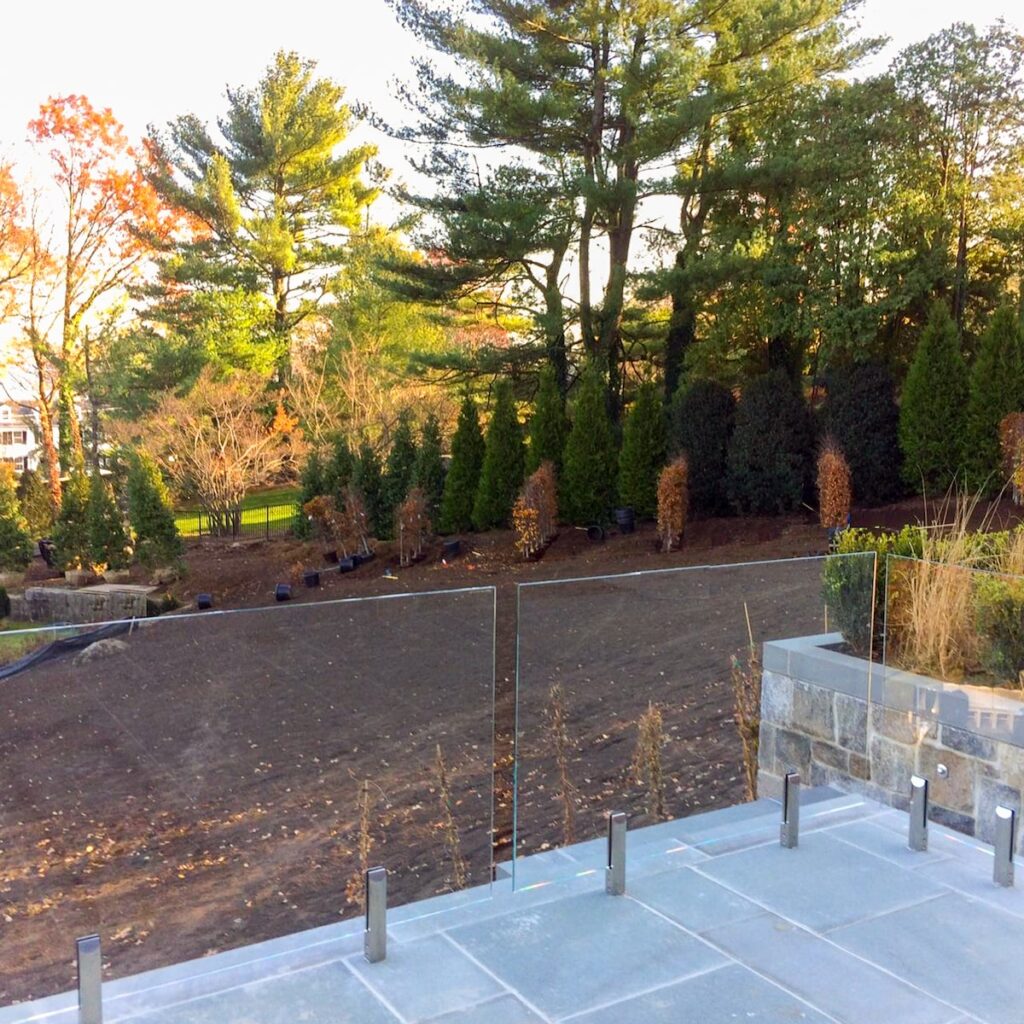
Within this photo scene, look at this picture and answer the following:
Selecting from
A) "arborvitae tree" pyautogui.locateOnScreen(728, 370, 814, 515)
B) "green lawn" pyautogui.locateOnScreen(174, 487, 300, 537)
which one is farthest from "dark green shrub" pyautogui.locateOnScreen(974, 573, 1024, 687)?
"green lawn" pyautogui.locateOnScreen(174, 487, 300, 537)

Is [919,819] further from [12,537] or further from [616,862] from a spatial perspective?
[12,537]

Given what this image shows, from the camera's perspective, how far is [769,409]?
1112 cm

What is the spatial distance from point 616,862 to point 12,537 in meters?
13.6

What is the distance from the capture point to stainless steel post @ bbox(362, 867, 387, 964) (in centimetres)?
215

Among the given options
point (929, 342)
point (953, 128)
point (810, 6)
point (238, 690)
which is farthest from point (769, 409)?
point (238, 690)

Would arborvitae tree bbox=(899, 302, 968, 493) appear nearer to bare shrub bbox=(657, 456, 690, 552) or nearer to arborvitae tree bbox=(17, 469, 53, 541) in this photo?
bare shrub bbox=(657, 456, 690, 552)

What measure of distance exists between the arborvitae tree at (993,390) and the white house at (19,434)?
18.4 m

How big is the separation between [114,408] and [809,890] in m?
19.8

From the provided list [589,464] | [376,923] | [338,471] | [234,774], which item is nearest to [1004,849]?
[376,923]

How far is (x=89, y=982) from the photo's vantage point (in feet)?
6.22

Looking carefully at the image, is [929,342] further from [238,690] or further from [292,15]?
[292,15]

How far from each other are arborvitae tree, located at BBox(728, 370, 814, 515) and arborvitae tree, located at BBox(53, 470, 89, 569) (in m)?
8.72

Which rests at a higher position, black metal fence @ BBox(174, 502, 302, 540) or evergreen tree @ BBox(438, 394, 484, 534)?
evergreen tree @ BBox(438, 394, 484, 534)

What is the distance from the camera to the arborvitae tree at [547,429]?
504 inches
